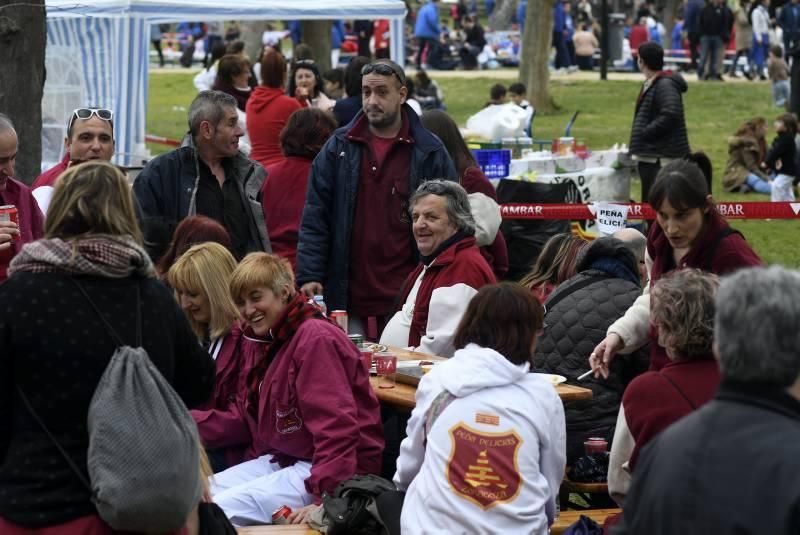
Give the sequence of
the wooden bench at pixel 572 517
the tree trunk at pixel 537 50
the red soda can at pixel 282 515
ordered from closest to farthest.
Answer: the wooden bench at pixel 572 517 < the red soda can at pixel 282 515 < the tree trunk at pixel 537 50

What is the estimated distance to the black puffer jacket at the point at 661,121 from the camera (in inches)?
493

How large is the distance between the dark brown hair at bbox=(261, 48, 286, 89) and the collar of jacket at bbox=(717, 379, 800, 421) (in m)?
8.33

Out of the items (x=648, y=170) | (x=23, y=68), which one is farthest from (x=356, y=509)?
(x=648, y=170)

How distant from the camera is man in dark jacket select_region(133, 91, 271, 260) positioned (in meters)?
7.05

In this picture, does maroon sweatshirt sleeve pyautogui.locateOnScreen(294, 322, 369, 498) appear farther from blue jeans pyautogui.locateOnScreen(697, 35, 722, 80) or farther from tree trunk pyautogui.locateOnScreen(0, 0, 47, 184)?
blue jeans pyautogui.locateOnScreen(697, 35, 722, 80)

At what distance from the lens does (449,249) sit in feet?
21.0

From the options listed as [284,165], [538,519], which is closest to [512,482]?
[538,519]

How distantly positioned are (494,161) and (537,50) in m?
12.7

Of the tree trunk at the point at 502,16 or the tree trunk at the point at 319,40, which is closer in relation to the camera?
the tree trunk at the point at 319,40

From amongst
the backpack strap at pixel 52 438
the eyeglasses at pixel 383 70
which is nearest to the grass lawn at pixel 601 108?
the eyeglasses at pixel 383 70

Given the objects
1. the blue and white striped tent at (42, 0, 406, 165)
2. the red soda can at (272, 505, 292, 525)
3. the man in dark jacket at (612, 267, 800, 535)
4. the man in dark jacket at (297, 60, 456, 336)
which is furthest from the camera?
the blue and white striped tent at (42, 0, 406, 165)

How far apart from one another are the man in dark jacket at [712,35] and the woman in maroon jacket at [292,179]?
23945 millimetres

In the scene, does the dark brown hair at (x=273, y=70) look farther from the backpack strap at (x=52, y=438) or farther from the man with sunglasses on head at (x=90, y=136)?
the backpack strap at (x=52, y=438)

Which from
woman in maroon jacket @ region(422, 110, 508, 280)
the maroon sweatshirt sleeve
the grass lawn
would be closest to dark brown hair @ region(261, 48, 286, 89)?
woman in maroon jacket @ region(422, 110, 508, 280)
